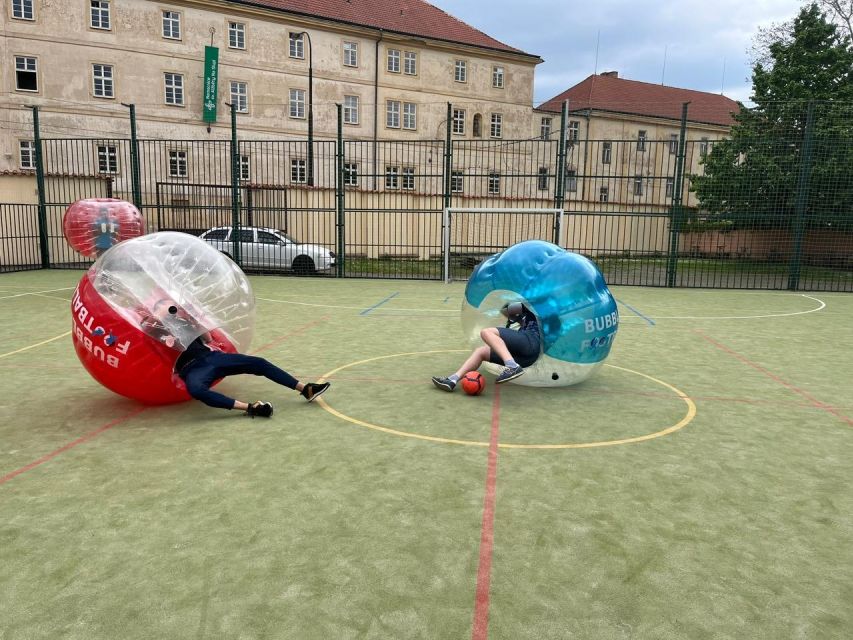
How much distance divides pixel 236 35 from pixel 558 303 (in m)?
36.6

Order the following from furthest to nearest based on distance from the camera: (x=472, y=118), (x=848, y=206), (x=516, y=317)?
(x=472, y=118) < (x=848, y=206) < (x=516, y=317)

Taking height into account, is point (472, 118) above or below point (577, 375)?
above

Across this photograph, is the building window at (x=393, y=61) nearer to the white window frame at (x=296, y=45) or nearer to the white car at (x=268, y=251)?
the white window frame at (x=296, y=45)

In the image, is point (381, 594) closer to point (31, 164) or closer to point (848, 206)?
point (848, 206)

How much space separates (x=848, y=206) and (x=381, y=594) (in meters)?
26.1

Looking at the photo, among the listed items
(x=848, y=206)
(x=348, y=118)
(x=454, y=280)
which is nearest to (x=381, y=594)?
(x=454, y=280)

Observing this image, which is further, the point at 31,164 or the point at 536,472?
the point at 31,164

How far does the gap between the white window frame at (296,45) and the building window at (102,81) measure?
10.2m

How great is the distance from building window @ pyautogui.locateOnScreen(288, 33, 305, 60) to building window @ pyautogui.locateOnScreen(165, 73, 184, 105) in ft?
22.3

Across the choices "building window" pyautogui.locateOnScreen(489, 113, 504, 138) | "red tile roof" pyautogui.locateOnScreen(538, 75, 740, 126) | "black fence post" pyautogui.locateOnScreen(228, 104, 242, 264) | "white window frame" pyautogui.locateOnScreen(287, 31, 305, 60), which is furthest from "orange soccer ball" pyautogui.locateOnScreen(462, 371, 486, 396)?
"red tile roof" pyautogui.locateOnScreen(538, 75, 740, 126)

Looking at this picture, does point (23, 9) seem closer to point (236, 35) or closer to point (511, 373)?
point (236, 35)

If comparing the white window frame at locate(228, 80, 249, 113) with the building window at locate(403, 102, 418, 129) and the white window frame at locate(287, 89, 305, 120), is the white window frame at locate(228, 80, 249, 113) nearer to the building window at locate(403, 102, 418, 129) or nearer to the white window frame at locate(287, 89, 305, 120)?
the white window frame at locate(287, 89, 305, 120)

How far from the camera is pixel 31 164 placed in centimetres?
3138

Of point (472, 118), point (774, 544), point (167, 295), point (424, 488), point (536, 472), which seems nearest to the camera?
point (774, 544)
